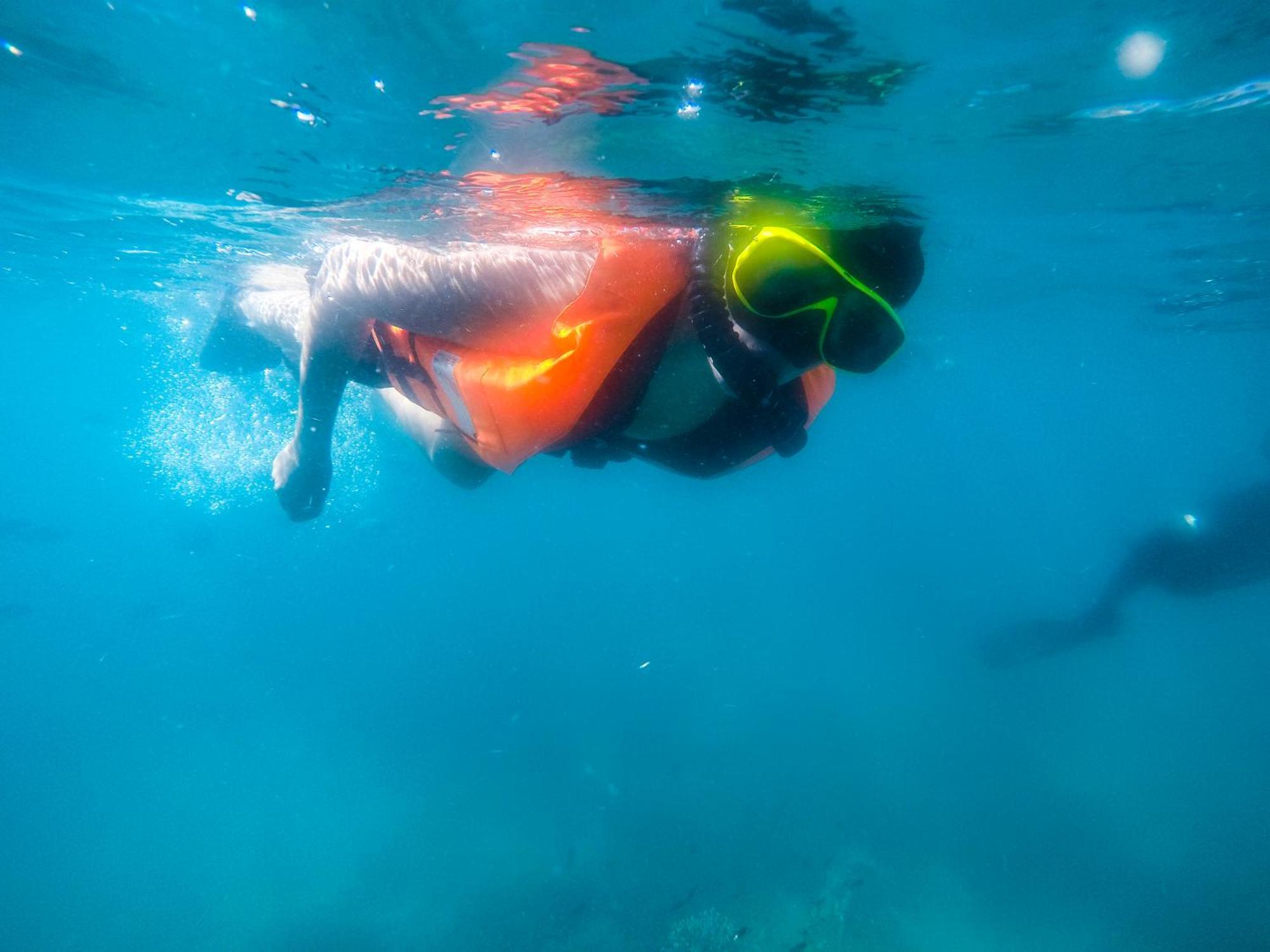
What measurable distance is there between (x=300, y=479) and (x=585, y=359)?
2175 mm

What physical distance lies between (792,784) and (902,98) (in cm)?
2012

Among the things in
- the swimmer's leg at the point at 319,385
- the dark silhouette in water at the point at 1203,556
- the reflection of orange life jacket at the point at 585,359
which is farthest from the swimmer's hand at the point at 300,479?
the dark silhouette in water at the point at 1203,556

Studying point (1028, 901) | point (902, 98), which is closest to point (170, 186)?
point (902, 98)

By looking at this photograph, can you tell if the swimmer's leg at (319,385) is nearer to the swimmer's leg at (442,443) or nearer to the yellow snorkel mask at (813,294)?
the swimmer's leg at (442,443)

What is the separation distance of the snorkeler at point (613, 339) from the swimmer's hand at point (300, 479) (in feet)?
0.04

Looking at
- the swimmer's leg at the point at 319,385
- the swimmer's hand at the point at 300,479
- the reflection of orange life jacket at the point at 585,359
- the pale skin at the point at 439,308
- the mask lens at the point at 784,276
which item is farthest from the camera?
the swimmer's hand at the point at 300,479

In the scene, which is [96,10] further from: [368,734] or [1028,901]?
[368,734]

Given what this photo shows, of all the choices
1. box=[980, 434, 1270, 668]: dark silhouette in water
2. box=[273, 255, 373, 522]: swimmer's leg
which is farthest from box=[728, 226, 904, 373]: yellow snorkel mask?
box=[980, 434, 1270, 668]: dark silhouette in water

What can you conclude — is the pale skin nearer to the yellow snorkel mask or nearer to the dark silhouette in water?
the yellow snorkel mask

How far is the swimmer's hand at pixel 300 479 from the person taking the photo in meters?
3.81

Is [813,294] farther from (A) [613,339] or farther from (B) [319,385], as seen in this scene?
(B) [319,385]

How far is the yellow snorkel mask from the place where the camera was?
1.94m

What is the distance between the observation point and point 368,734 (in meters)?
29.5

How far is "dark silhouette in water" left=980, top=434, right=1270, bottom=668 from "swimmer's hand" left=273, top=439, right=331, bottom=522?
22.7 m
